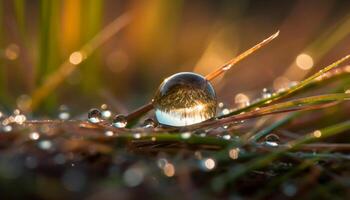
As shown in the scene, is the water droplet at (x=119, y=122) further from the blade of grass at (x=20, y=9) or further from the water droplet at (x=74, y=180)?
the blade of grass at (x=20, y=9)

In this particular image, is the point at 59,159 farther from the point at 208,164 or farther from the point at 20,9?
the point at 20,9

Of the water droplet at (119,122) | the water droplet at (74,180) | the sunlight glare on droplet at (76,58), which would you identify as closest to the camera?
the water droplet at (74,180)

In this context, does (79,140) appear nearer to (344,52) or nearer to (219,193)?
(219,193)

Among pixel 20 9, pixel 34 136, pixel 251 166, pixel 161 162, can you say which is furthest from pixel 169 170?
pixel 20 9

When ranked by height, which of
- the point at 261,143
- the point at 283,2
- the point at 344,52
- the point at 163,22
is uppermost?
the point at 283,2

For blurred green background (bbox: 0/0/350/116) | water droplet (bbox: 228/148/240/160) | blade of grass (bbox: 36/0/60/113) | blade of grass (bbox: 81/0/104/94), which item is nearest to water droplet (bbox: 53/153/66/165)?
water droplet (bbox: 228/148/240/160)

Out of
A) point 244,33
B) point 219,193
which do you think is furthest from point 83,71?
point 244,33

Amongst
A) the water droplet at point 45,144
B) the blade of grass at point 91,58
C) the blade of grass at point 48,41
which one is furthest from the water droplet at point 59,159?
the blade of grass at point 91,58
